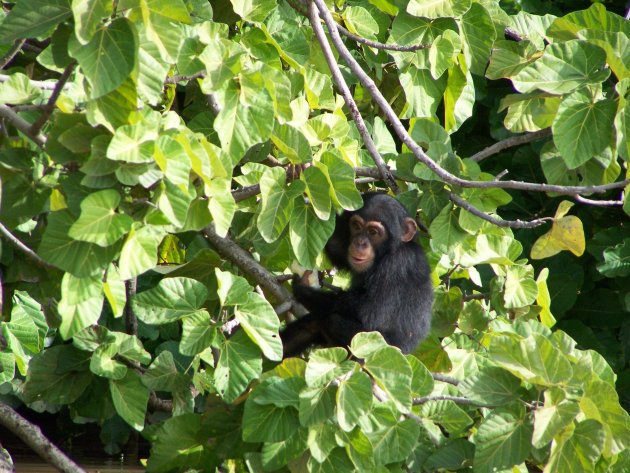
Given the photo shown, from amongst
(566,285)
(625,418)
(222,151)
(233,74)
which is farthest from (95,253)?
(566,285)

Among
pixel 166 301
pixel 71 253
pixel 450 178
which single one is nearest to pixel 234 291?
pixel 166 301

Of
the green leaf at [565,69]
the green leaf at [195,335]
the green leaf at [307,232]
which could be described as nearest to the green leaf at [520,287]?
the green leaf at [565,69]

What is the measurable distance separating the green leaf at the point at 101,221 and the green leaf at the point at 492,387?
1.31 meters

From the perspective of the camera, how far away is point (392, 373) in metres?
2.88

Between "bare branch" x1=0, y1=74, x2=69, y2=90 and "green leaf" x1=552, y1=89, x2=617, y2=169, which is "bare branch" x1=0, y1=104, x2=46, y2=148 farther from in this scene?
"green leaf" x1=552, y1=89, x2=617, y2=169

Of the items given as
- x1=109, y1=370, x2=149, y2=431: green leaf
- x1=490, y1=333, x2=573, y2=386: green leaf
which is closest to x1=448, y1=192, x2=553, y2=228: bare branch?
x1=490, y1=333, x2=573, y2=386: green leaf

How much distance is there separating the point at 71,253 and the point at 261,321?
737 millimetres

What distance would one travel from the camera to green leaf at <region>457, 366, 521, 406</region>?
3.04 meters

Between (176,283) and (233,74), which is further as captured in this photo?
(176,283)

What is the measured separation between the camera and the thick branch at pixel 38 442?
3.48m

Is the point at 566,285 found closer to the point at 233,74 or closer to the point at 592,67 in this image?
the point at 592,67

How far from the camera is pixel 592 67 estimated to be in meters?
3.20

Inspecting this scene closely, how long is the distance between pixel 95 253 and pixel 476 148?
200 inches

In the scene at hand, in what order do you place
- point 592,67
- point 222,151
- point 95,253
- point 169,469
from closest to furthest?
point 95,253
point 222,151
point 592,67
point 169,469
